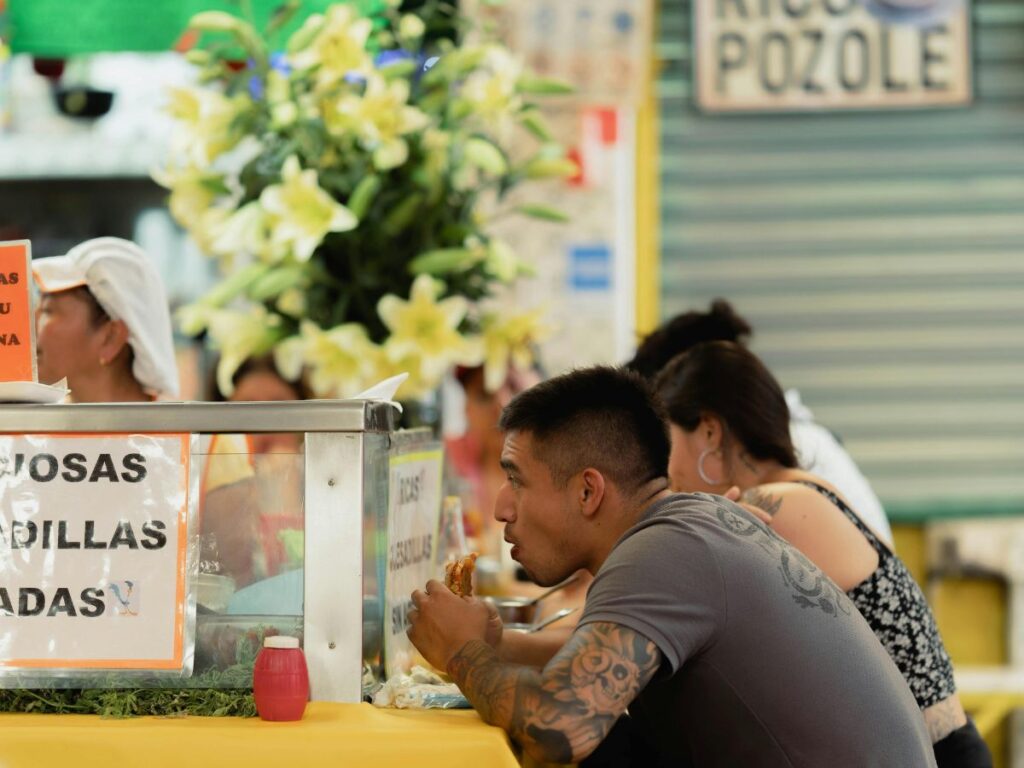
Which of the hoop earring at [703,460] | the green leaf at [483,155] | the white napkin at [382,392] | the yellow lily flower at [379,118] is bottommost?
the hoop earring at [703,460]

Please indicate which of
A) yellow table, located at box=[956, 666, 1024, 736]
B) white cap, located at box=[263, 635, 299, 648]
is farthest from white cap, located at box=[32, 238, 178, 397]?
yellow table, located at box=[956, 666, 1024, 736]

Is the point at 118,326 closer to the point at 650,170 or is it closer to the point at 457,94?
the point at 457,94

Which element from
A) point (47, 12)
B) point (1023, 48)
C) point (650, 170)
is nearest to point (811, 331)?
point (650, 170)

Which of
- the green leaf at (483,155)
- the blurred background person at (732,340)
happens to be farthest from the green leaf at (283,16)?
the blurred background person at (732,340)

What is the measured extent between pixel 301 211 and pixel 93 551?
1.49 meters

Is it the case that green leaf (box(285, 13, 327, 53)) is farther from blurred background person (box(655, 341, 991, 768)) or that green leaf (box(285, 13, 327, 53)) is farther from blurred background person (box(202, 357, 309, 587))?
blurred background person (box(202, 357, 309, 587))

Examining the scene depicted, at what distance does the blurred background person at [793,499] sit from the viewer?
271cm

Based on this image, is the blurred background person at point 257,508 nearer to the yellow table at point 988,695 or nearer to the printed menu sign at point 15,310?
the printed menu sign at point 15,310

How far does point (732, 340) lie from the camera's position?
12.0ft

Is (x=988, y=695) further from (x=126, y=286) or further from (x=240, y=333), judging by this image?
(x=126, y=286)

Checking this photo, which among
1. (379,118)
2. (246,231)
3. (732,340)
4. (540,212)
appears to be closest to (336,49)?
(379,118)

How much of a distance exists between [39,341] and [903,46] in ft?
12.1

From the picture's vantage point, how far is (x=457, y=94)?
3.60m

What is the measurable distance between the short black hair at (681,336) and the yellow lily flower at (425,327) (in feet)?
1.71
